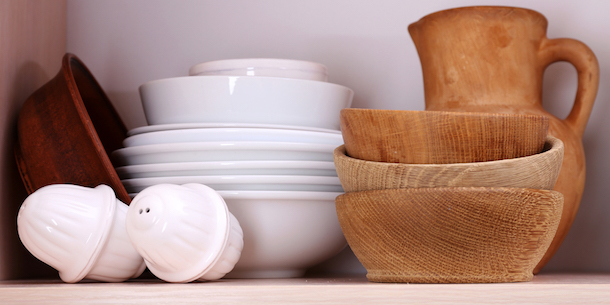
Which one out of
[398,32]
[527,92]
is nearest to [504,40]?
[527,92]

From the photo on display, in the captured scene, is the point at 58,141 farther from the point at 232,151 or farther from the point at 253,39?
the point at 253,39

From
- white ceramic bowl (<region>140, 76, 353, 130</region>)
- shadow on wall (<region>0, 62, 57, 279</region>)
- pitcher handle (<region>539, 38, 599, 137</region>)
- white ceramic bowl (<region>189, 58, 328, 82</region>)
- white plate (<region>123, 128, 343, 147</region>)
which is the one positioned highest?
pitcher handle (<region>539, 38, 599, 137</region>)

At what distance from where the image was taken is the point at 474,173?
0.50m

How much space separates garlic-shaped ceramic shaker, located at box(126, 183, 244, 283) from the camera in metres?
0.52

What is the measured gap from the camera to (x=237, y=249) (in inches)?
23.0

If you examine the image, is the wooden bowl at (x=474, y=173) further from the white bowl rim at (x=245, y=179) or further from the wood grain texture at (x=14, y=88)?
the wood grain texture at (x=14, y=88)

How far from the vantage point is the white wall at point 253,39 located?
0.96 meters

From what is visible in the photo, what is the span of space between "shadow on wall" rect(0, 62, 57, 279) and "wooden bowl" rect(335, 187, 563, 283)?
1.56ft

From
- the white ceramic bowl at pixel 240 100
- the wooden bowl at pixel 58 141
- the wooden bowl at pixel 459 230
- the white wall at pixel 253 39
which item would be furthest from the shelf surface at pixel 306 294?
the white wall at pixel 253 39

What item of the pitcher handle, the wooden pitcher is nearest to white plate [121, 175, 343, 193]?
the wooden pitcher

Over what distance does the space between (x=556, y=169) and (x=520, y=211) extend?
0.22 feet

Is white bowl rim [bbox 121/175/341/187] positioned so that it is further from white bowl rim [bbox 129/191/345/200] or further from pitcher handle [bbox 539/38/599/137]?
pitcher handle [bbox 539/38/599/137]

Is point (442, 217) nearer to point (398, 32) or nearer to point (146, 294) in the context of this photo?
point (146, 294)

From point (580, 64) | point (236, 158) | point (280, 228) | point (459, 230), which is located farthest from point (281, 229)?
point (580, 64)
